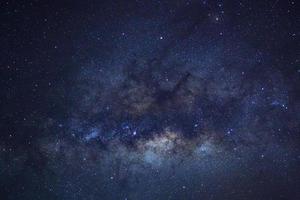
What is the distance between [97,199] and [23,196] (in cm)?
300

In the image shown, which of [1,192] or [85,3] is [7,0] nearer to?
[85,3]

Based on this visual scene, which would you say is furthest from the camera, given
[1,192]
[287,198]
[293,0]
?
[287,198]

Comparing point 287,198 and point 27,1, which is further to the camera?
point 287,198

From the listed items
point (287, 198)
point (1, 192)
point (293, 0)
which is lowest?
point (287, 198)

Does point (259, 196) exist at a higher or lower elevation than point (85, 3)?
lower

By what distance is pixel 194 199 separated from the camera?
46.4ft

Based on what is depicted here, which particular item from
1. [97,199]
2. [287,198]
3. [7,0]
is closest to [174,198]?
[97,199]

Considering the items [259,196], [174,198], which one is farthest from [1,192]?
[259,196]

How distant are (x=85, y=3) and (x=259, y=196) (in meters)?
10.9

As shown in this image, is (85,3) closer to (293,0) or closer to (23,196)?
(293,0)

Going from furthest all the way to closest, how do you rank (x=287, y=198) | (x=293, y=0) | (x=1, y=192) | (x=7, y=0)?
(x=287, y=198) → (x=1, y=192) → (x=293, y=0) → (x=7, y=0)

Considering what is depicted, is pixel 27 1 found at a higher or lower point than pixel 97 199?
higher

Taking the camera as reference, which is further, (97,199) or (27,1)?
(97,199)

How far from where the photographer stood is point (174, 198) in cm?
1419
